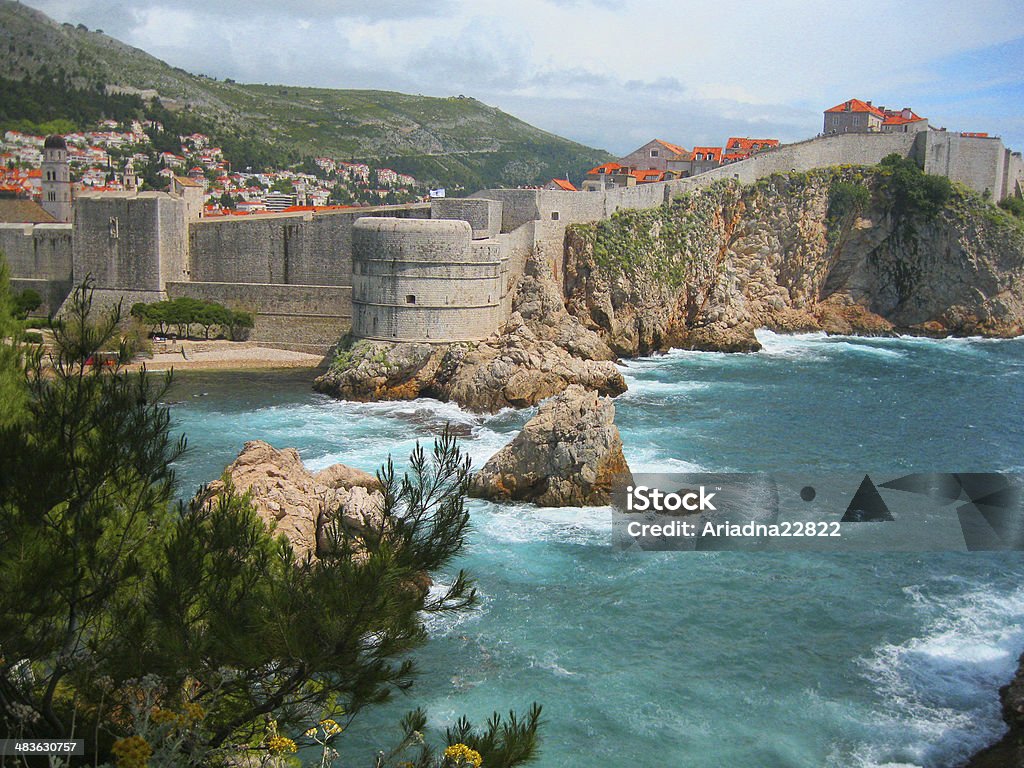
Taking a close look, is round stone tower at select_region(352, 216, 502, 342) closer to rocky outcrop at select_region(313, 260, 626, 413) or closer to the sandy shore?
rocky outcrop at select_region(313, 260, 626, 413)

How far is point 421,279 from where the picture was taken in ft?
90.3

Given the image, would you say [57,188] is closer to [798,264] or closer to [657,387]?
[657,387]

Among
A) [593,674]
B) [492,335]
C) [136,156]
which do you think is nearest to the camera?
[593,674]

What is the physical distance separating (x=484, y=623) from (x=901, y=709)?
4791 mm

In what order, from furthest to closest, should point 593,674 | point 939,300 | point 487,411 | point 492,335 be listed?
point 939,300 → point 492,335 → point 487,411 → point 593,674

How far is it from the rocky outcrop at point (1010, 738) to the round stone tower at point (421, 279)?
59.4ft

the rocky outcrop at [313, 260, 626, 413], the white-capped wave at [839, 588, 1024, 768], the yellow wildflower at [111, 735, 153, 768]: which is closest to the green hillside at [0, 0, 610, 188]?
the rocky outcrop at [313, 260, 626, 413]

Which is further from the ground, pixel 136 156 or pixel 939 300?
pixel 136 156

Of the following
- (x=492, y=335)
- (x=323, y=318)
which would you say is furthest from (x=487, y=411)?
(x=323, y=318)

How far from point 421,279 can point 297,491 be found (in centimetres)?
1341

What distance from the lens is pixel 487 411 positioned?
966 inches

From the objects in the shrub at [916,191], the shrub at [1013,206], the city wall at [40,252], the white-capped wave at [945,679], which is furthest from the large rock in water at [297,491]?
the shrub at [1013,206]

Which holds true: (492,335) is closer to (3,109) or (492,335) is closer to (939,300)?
(939,300)

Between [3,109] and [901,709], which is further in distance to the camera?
[3,109]
